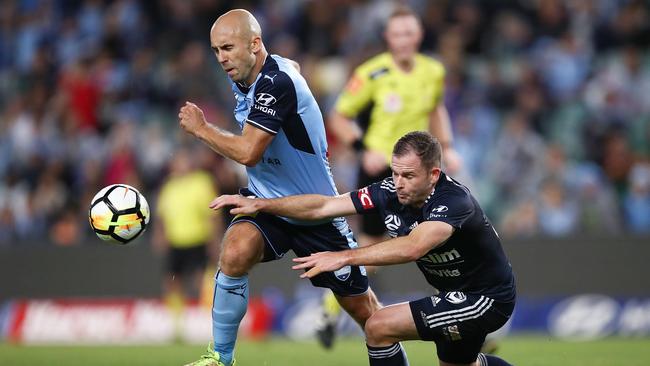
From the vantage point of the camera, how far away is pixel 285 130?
6.97 meters

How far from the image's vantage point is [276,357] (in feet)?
33.0

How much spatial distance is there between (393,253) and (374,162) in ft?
9.96

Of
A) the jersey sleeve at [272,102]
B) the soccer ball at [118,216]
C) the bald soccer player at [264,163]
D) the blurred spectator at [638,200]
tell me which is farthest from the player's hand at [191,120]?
the blurred spectator at [638,200]

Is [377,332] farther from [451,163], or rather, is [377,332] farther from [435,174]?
[451,163]

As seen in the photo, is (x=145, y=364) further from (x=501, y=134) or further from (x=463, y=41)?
(x=463, y=41)

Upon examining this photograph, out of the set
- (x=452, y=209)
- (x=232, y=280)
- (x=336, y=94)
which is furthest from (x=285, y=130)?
(x=336, y=94)

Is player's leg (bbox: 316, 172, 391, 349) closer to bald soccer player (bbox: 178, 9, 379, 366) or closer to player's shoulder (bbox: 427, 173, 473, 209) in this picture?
bald soccer player (bbox: 178, 9, 379, 366)

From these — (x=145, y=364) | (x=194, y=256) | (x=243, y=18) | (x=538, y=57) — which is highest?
(x=538, y=57)

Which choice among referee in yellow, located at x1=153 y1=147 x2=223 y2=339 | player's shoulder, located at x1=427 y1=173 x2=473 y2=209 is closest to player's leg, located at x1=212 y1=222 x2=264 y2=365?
player's shoulder, located at x1=427 y1=173 x2=473 y2=209

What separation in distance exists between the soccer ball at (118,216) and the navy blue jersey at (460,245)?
171 cm

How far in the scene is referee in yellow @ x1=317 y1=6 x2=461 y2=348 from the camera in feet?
31.0

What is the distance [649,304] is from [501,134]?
3.02m

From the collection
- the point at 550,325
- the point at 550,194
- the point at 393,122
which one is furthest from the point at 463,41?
the point at 393,122

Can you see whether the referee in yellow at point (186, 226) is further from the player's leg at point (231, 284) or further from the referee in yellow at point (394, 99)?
the player's leg at point (231, 284)
